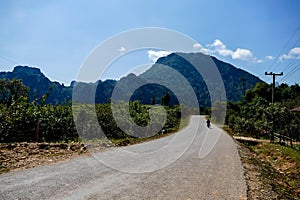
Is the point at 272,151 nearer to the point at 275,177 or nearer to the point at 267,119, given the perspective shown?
the point at 267,119

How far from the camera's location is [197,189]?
20.7 ft

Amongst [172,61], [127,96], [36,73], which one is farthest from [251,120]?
[36,73]

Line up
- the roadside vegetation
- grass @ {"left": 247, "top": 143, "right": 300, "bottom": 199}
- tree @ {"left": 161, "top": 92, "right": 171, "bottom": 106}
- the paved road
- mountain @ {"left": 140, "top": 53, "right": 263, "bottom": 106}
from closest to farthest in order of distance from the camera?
the paved road, the roadside vegetation, grass @ {"left": 247, "top": 143, "right": 300, "bottom": 199}, mountain @ {"left": 140, "top": 53, "right": 263, "bottom": 106}, tree @ {"left": 161, "top": 92, "right": 171, "bottom": 106}

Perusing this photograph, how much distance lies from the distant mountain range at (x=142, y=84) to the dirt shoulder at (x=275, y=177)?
743 cm

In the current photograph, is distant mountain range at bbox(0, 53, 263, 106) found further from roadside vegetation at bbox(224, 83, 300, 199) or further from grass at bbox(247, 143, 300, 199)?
grass at bbox(247, 143, 300, 199)

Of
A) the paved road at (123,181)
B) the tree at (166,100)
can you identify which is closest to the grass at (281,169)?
the paved road at (123,181)

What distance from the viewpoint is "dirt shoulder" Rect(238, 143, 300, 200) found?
266 inches

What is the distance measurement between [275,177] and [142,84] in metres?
17.6

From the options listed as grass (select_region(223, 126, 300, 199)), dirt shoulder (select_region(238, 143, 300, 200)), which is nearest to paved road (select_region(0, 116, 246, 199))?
dirt shoulder (select_region(238, 143, 300, 200))

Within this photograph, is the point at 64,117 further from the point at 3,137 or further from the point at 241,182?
the point at 241,182

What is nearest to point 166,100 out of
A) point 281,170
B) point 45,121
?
point 45,121

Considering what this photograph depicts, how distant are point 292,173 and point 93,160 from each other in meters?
7.88

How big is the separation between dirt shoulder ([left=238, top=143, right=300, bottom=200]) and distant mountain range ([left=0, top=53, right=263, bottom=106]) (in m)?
7.43

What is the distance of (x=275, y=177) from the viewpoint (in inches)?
375
